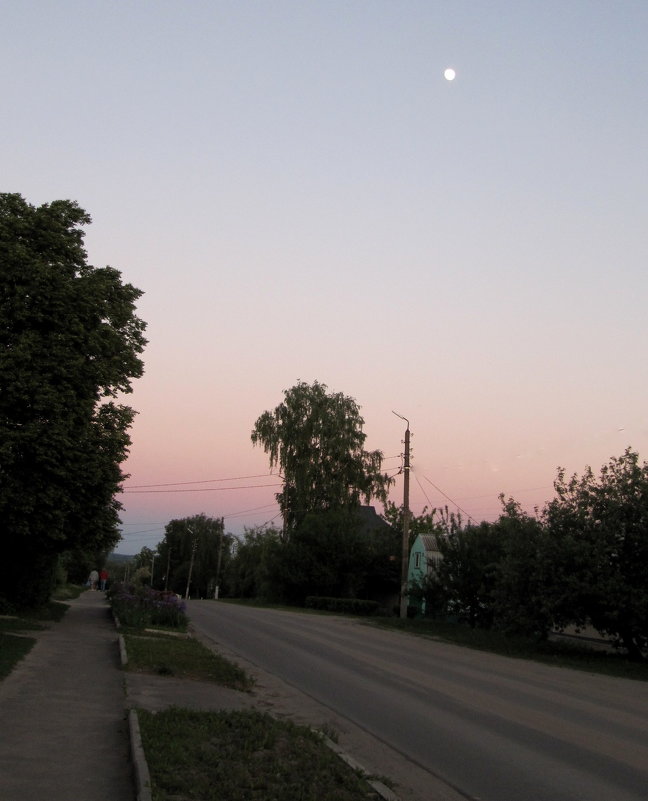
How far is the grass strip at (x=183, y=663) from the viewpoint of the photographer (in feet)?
44.7

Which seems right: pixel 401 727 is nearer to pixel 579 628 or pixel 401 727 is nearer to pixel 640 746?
pixel 640 746

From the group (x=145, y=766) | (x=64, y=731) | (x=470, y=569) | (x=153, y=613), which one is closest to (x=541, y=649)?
(x=470, y=569)

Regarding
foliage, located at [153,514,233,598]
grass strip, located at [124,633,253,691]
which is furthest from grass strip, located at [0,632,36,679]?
foliage, located at [153,514,233,598]

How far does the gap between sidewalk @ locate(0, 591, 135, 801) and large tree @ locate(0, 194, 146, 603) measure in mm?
7745

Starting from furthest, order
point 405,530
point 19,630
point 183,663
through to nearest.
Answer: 1. point 405,530
2. point 19,630
3. point 183,663

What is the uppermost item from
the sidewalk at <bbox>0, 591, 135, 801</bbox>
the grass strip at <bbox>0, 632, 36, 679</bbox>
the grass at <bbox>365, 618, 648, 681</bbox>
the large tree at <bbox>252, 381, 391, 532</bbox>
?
the large tree at <bbox>252, 381, 391, 532</bbox>

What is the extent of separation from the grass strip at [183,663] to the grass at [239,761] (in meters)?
4.01

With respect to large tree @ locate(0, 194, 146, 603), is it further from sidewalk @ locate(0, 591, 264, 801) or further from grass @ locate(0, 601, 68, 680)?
sidewalk @ locate(0, 591, 264, 801)

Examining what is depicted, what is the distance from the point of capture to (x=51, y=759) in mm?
7414

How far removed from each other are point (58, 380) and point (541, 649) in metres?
17.3

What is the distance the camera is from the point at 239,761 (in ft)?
24.6

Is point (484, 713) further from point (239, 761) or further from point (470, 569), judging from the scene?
point (470, 569)

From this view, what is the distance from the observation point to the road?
7.98 metres

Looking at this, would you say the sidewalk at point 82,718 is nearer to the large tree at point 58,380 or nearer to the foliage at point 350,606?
the large tree at point 58,380
